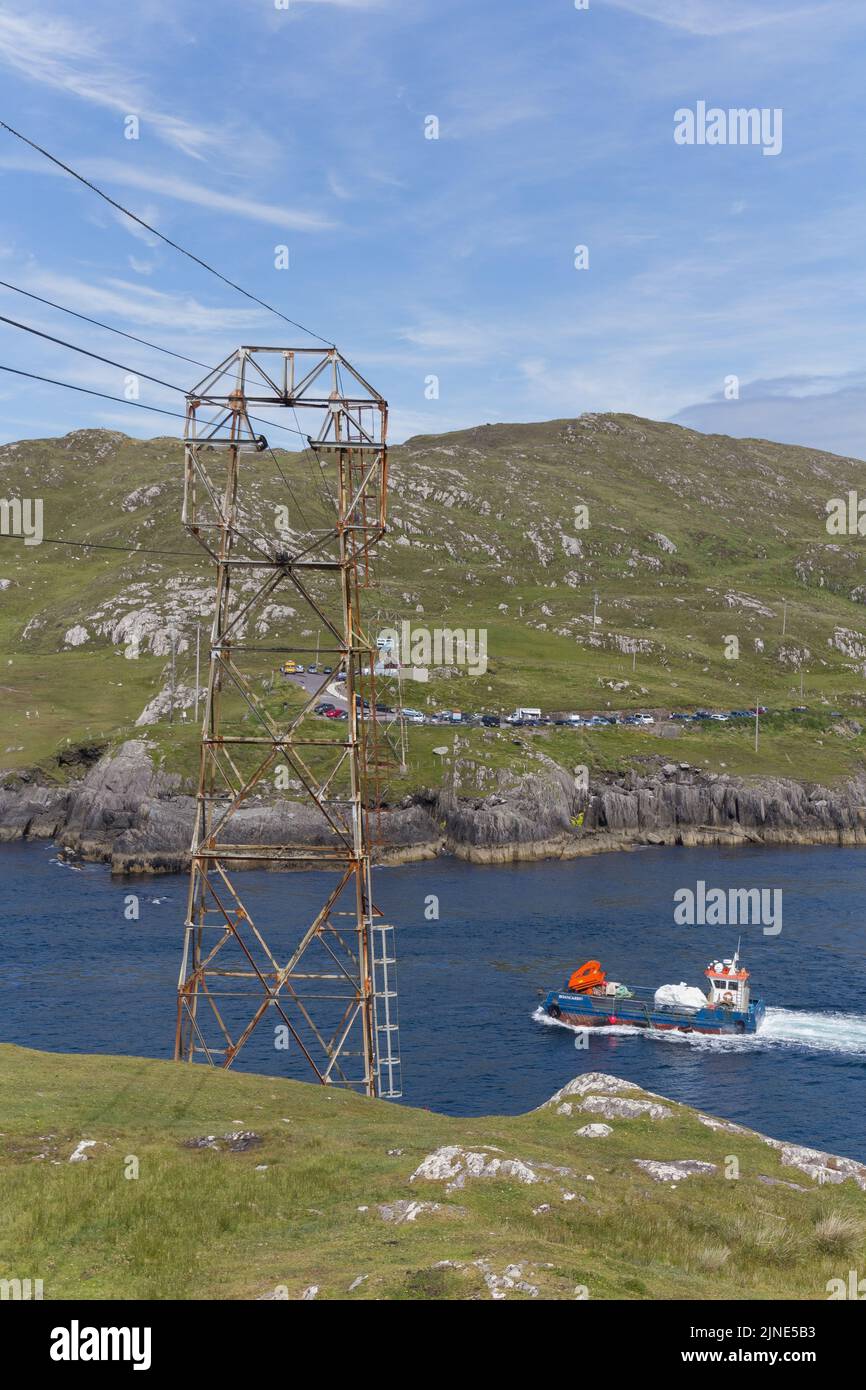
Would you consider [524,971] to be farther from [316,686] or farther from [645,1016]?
[316,686]

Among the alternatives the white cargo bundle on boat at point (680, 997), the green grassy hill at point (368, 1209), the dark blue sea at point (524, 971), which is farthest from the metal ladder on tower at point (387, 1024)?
the white cargo bundle on boat at point (680, 997)

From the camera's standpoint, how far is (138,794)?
141000 millimetres

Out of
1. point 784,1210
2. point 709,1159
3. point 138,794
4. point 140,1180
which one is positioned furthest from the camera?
point 138,794

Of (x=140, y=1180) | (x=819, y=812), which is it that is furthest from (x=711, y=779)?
(x=140, y=1180)

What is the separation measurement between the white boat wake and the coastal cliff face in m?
56.6

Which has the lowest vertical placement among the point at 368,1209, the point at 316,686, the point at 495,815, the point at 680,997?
the point at 680,997

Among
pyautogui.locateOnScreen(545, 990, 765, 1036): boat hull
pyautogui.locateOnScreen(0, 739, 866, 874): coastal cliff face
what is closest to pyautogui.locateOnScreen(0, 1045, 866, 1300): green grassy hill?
pyautogui.locateOnScreen(545, 990, 765, 1036): boat hull

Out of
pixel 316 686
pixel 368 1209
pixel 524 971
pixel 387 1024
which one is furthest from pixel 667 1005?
pixel 316 686

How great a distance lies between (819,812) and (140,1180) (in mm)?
147039

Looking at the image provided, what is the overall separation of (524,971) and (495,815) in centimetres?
4976

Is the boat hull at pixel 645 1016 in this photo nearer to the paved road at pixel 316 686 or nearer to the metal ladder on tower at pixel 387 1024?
the metal ladder on tower at pixel 387 1024

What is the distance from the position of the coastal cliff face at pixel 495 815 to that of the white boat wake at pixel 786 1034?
186ft

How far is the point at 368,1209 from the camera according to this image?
86.9 ft
